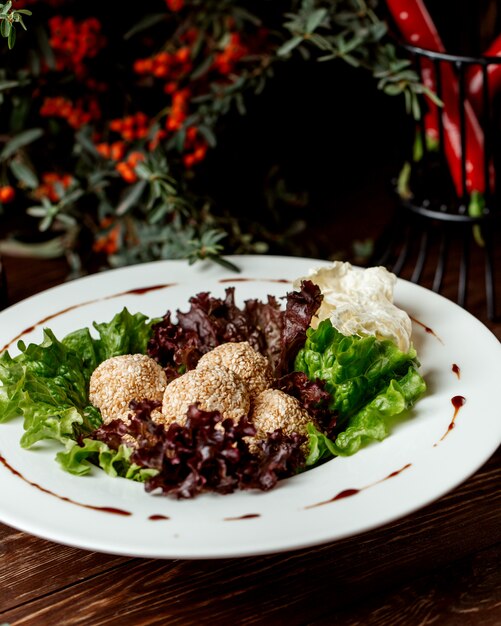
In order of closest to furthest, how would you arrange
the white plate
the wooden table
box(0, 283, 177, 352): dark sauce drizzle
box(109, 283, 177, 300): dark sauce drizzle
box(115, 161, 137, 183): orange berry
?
the white plate, the wooden table, box(0, 283, 177, 352): dark sauce drizzle, box(109, 283, 177, 300): dark sauce drizzle, box(115, 161, 137, 183): orange berry

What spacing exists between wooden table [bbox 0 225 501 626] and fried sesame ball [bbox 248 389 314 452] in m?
0.19

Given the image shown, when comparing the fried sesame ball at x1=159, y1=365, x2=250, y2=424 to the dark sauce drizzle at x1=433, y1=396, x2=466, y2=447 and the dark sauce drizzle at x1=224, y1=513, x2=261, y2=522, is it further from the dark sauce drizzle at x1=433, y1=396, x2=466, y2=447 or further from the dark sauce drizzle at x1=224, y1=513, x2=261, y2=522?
the dark sauce drizzle at x1=433, y1=396, x2=466, y2=447

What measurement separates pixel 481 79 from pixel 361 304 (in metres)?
0.86

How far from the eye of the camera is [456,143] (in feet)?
6.84

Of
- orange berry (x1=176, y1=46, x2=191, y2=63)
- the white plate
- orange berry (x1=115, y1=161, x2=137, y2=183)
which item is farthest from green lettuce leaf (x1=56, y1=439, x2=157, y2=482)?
orange berry (x1=176, y1=46, x2=191, y2=63)

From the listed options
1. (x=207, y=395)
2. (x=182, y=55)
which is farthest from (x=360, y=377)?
(x=182, y=55)

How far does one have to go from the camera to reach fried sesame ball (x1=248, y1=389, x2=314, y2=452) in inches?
50.3

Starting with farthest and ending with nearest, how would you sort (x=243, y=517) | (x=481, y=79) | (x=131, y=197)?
(x=131, y=197)
(x=481, y=79)
(x=243, y=517)

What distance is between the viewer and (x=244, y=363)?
1391 millimetres

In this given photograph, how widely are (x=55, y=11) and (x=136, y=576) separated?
64.4 inches

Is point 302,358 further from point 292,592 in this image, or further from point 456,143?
point 456,143

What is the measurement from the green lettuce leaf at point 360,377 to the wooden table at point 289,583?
7.0 inches

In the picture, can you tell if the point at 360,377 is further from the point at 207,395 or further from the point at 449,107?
the point at 449,107

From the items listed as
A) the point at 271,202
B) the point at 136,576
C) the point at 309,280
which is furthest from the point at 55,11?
the point at 136,576
